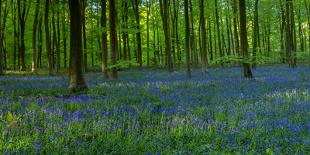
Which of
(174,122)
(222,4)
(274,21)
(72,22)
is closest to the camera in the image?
(174,122)

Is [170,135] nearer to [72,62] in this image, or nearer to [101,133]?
[101,133]

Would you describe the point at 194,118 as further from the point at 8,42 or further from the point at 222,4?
the point at 8,42

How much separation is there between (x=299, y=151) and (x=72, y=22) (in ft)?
31.6

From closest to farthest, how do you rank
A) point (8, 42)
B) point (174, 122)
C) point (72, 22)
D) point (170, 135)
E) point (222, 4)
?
1. point (170, 135)
2. point (174, 122)
3. point (72, 22)
4. point (222, 4)
5. point (8, 42)

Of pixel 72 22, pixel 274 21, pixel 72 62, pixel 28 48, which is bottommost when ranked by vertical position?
pixel 72 62

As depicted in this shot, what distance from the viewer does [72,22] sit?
1154 cm

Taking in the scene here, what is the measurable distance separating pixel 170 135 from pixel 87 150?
1556 mm

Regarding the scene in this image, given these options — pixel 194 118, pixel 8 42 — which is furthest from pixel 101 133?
pixel 8 42

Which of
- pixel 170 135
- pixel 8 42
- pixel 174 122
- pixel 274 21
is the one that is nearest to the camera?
pixel 170 135

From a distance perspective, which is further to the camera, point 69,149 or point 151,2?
point 151,2

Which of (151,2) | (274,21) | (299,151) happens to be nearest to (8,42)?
(151,2)

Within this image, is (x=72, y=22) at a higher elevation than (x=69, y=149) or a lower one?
higher

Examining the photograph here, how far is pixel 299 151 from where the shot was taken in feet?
14.3

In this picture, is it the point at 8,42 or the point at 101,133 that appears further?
the point at 8,42
